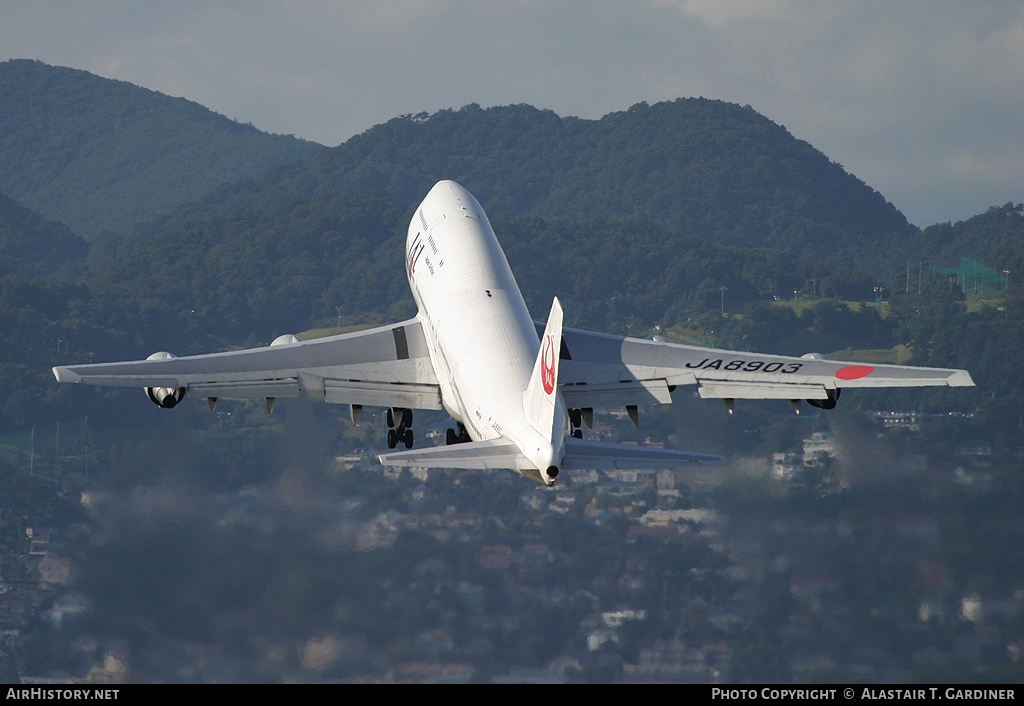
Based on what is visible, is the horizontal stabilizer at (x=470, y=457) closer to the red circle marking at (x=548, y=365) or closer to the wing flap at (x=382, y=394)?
the red circle marking at (x=548, y=365)

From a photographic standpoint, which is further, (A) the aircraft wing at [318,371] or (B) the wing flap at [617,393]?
(B) the wing flap at [617,393]

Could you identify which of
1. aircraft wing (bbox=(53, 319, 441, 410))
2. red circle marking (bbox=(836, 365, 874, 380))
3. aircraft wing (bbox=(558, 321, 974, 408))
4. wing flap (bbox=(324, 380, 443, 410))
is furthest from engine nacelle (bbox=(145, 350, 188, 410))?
red circle marking (bbox=(836, 365, 874, 380))

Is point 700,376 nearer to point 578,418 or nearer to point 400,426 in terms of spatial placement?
point 578,418

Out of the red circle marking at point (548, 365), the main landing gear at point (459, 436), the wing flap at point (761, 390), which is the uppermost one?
the red circle marking at point (548, 365)

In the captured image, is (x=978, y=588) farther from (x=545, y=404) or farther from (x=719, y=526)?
(x=545, y=404)

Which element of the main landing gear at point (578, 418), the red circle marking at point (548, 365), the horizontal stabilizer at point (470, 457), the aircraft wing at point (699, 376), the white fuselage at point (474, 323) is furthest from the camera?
the main landing gear at point (578, 418)

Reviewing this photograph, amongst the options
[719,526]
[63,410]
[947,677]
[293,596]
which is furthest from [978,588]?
[63,410]

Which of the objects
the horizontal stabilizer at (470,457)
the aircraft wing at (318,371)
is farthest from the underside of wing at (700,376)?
the horizontal stabilizer at (470,457)

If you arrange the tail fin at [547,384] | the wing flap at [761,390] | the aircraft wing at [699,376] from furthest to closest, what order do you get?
the wing flap at [761,390], the aircraft wing at [699,376], the tail fin at [547,384]

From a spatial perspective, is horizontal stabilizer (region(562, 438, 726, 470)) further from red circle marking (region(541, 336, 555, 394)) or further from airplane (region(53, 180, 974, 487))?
red circle marking (region(541, 336, 555, 394))
